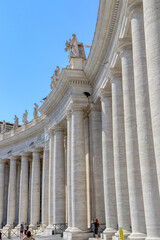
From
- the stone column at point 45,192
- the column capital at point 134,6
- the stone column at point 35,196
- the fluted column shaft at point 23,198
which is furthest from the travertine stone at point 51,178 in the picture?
the column capital at point 134,6

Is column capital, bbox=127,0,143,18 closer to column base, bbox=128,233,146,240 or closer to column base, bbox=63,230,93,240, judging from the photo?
column base, bbox=128,233,146,240

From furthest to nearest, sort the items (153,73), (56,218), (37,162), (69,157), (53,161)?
(37,162) < (53,161) < (56,218) < (69,157) < (153,73)

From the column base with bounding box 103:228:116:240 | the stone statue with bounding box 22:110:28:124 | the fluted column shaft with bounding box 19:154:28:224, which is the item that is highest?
the stone statue with bounding box 22:110:28:124

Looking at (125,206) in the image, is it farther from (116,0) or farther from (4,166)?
(4,166)

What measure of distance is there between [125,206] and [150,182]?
12.2m

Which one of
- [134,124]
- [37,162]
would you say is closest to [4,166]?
[37,162]

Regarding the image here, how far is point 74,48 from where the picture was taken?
220ft

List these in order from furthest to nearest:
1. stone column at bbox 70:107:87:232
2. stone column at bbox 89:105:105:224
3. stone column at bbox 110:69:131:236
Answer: stone column at bbox 70:107:87:232
stone column at bbox 89:105:105:224
stone column at bbox 110:69:131:236

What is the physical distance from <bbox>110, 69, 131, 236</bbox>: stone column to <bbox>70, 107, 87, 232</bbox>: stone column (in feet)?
55.3

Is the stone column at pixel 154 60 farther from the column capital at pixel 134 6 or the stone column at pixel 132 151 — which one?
the stone column at pixel 132 151

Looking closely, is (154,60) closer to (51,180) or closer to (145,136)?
(145,136)

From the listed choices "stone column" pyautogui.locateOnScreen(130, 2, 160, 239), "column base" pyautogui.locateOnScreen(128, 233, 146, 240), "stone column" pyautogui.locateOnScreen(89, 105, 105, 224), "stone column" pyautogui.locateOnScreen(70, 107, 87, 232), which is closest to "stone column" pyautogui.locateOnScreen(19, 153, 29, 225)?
"stone column" pyautogui.locateOnScreen(70, 107, 87, 232)

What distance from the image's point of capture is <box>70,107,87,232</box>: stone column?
5375 centimetres

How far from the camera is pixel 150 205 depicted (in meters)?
26.8
